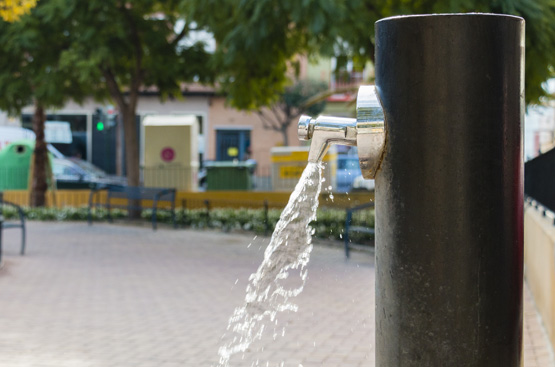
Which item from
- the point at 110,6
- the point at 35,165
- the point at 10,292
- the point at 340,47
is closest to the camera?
the point at 10,292

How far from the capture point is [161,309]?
709 cm

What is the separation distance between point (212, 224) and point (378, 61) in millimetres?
14390

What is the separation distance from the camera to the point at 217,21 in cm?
1130

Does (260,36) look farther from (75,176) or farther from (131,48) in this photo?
(75,176)

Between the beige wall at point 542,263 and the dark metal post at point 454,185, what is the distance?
3762 mm

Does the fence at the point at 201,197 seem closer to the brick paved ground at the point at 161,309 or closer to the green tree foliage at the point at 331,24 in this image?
the brick paved ground at the point at 161,309

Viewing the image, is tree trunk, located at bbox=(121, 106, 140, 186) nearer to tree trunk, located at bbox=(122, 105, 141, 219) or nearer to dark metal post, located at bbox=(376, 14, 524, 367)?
tree trunk, located at bbox=(122, 105, 141, 219)

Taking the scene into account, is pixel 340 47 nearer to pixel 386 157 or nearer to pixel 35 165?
pixel 386 157

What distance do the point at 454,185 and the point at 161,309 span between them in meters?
5.91

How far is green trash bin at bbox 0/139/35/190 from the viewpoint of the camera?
22.2 metres

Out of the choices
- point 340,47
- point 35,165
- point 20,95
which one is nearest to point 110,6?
point 20,95

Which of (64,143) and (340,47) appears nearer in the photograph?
(340,47)

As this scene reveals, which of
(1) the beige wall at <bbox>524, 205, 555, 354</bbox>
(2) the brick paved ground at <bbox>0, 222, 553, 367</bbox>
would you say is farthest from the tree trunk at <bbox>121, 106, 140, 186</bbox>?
(1) the beige wall at <bbox>524, 205, 555, 354</bbox>

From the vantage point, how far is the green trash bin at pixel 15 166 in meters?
22.2
